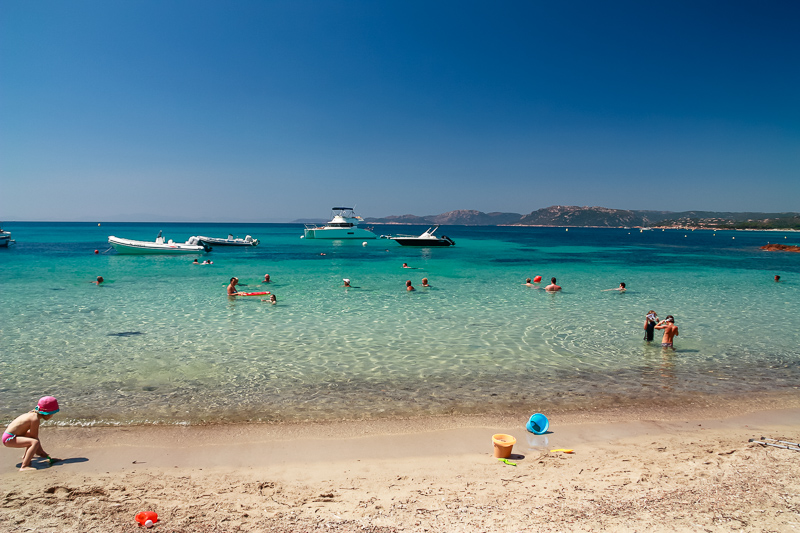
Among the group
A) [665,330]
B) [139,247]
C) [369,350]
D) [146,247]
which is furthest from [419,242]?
[369,350]

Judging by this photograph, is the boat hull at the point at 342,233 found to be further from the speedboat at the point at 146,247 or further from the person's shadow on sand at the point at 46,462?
the person's shadow on sand at the point at 46,462

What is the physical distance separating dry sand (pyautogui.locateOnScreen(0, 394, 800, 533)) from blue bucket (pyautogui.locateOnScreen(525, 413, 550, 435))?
12cm

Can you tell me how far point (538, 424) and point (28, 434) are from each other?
24.6 feet

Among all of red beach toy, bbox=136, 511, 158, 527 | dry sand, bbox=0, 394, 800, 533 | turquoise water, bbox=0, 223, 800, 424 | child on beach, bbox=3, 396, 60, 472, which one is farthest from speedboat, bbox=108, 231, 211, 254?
red beach toy, bbox=136, 511, 158, 527

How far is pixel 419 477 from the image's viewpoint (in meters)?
5.86

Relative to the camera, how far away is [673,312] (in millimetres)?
17875

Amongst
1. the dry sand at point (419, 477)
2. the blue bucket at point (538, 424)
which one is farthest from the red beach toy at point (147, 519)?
the blue bucket at point (538, 424)

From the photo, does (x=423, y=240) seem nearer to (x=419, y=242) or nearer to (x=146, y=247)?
(x=419, y=242)

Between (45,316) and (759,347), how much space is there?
75.8 feet

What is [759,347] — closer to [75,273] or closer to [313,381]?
[313,381]

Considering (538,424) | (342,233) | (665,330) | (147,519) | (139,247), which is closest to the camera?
(147,519)

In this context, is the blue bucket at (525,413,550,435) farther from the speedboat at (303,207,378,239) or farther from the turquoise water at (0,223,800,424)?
the speedboat at (303,207,378,239)

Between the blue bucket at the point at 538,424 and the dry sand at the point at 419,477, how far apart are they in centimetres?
12

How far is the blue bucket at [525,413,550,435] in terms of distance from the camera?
725 centimetres
